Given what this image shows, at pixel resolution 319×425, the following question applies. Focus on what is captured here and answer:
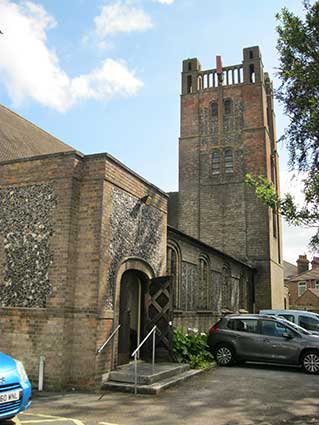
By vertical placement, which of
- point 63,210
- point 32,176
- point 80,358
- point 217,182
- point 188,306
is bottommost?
point 80,358

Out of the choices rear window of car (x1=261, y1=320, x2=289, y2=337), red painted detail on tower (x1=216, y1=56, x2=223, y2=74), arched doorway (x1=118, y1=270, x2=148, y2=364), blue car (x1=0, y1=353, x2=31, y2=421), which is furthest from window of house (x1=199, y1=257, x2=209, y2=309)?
red painted detail on tower (x1=216, y1=56, x2=223, y2=74)

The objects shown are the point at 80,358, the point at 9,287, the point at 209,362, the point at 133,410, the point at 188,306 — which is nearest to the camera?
the point at 133,410

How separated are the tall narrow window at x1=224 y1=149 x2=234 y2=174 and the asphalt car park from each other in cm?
2298

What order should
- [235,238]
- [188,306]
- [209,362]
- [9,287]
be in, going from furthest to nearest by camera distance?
[235,238] → [188,306] → [209,362] → [9,287]

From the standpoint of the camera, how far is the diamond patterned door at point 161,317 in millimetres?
12109

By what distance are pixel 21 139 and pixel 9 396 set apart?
1276cm

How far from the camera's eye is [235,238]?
102 ft

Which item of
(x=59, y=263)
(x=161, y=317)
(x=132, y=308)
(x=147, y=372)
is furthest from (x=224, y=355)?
(x=59, y=263)

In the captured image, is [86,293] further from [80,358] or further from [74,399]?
[74,399]

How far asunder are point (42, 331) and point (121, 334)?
7.00 feet

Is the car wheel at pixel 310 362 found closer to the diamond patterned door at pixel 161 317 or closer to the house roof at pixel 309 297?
the diamond patterned door at pixel 161 317

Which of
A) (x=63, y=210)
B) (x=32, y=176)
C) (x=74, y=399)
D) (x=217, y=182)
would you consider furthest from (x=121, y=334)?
(x=217, y=182)

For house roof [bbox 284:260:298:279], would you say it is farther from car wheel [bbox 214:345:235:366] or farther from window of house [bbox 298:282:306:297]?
car wheel [bbox 214:345:235:366]

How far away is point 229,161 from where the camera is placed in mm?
33031
